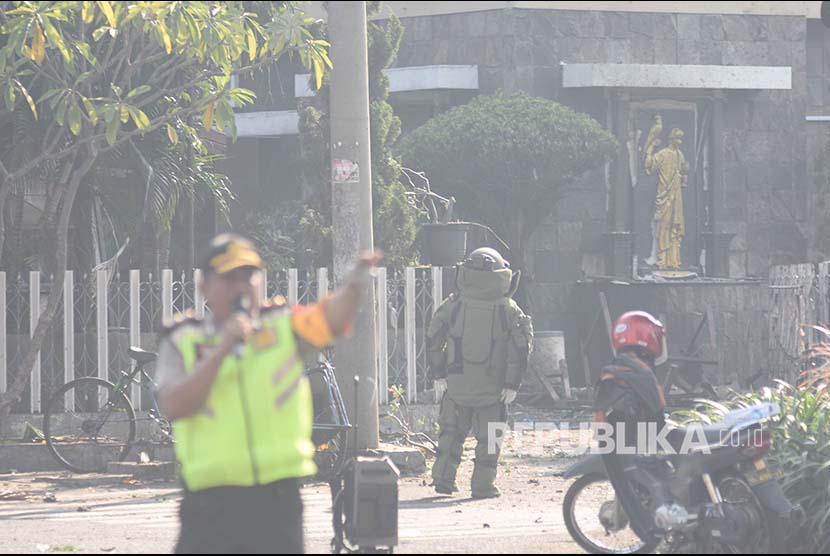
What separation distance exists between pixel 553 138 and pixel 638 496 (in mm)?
12394

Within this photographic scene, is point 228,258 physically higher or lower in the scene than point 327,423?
higher

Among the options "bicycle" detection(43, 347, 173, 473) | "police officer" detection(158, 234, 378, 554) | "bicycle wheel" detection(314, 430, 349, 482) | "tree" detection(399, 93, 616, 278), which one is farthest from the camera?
"tree" detection(399, 93, 616, 278)

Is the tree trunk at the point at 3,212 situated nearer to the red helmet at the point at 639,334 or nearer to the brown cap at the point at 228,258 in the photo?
the red helmet at the point at 639,334

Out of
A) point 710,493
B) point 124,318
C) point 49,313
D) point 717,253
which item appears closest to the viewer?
point 710,493

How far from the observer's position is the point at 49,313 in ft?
42.0

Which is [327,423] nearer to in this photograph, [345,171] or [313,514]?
[313,514]

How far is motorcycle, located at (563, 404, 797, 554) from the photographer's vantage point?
7.48 meters

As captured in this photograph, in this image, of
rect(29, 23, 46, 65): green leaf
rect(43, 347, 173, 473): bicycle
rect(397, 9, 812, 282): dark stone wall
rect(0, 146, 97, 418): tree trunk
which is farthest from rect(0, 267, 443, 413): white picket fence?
rect(397, 9, 812, 282): dark stone wall

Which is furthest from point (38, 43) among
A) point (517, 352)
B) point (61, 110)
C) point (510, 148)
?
point (510, 148)

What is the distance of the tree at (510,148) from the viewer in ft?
64.7

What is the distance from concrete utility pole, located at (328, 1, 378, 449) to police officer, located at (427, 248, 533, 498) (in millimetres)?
649

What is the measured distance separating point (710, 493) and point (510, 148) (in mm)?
12484

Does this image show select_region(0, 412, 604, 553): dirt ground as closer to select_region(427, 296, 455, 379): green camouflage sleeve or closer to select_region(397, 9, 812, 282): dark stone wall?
select_region(427, 296, 455, 379): green camouflage sleeve

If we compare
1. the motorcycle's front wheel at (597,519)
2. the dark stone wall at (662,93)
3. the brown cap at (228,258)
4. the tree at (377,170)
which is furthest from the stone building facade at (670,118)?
the brown cap at (228,258)
